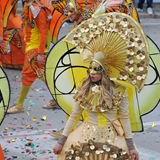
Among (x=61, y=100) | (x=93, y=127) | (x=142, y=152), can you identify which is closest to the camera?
(x=93, y=127)

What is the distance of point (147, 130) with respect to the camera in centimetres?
663

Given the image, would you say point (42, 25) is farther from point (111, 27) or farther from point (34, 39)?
point (111, 27)

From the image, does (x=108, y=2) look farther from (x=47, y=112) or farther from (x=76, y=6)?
(x=47, y=112)

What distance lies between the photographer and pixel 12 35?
8.59 metres

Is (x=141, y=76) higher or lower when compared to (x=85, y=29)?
lower

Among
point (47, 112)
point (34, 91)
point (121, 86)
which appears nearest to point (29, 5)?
point (47, 112)

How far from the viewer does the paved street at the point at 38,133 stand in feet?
19.3

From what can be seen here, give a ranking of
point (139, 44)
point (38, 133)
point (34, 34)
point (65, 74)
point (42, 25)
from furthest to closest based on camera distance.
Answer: point (34, 34), point (42, 25), point (38, 133), point (65, 74), point (139, 44)

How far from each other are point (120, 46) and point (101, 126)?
655 millimetres

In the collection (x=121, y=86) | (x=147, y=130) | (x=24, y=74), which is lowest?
(x=147, y=130)

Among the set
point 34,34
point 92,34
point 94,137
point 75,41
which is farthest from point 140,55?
point 34,34

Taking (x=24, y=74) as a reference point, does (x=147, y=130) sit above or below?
below

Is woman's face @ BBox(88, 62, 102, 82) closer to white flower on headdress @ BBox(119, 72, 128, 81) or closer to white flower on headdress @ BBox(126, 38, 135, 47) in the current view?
white flower on headdress @ BBox(119, 72, 128, 81)

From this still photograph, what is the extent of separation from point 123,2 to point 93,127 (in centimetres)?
167
